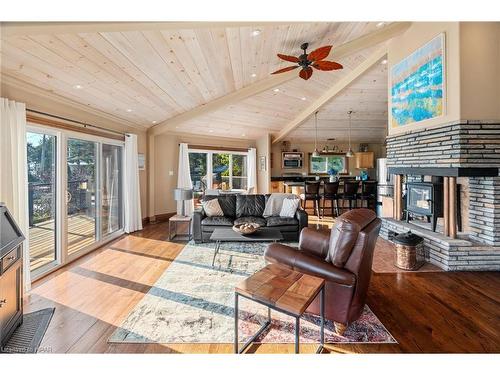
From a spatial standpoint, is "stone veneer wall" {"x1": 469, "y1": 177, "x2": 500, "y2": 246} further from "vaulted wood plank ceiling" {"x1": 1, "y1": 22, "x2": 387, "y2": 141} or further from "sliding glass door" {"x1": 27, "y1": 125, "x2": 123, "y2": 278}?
"sliding glass door" {"x1": 27, "y1": 125, "x2": 123, "y2": 278}

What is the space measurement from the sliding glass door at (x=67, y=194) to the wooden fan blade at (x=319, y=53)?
3575 millimetres

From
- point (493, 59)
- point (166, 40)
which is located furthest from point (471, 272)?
point (166, 40)

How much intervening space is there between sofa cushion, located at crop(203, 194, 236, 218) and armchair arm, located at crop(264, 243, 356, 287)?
3010 millimetres

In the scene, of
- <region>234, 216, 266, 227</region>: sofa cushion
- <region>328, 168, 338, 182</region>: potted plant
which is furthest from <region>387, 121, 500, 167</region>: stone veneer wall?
<region>328, 168, 338, 182</region>: potted plant

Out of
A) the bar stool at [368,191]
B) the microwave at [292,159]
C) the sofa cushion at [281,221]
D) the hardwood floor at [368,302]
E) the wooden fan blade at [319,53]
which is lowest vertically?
the hardwood floor at [368,302]

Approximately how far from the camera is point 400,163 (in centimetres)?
463

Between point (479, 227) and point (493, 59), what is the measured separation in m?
2.16

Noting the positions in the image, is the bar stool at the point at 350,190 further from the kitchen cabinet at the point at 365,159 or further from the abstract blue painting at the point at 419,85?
the abstract blue painting at the point at 419,85

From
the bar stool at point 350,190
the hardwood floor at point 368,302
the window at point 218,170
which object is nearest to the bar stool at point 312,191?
the bar stool at point 350,190

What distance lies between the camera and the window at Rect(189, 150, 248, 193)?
323 inches

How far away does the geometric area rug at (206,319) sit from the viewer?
6.89ft

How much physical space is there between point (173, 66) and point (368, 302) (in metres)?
3.57

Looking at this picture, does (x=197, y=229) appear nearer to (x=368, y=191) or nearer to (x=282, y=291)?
(x=282, y=291)
